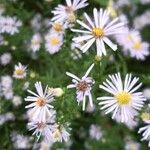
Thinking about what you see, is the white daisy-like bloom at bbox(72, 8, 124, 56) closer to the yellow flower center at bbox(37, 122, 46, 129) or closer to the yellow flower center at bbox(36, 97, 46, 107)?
the yellow flower center at bbox(36, 97, 46, 107)

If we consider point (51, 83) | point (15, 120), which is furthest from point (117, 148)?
point (51, 83)

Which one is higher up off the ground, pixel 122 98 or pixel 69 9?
pixel 69 9

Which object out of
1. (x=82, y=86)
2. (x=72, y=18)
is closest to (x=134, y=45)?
(x=72, y=18)

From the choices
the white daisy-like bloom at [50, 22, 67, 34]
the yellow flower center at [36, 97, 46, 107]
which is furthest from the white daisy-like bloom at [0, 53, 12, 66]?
the yellow flower center at [36, 97, 46, 107]

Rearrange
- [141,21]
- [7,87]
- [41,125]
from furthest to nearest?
[141,21] → [7,87] → [41,125]

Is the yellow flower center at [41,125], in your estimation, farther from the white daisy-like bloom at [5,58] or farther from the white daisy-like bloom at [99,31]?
the white daisy-like bloom at [5,58]

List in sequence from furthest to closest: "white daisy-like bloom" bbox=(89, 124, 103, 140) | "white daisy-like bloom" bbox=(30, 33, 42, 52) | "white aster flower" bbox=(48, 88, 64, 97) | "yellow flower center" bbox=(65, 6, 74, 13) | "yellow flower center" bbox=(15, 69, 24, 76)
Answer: "white daisy-like bloom" bbox=(89, 124, 103, 140) < "white daisy-like bloom" bbox=(30, 33, 42, 52) < "yellow flower center" bbox=(15, 69, 24, 76) < "yellow flower center" bbox=(65, 6, 74, 13) < "white aster flower" bbox=(48, 88, 64, 97)

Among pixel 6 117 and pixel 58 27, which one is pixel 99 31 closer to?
pixel 58 27
